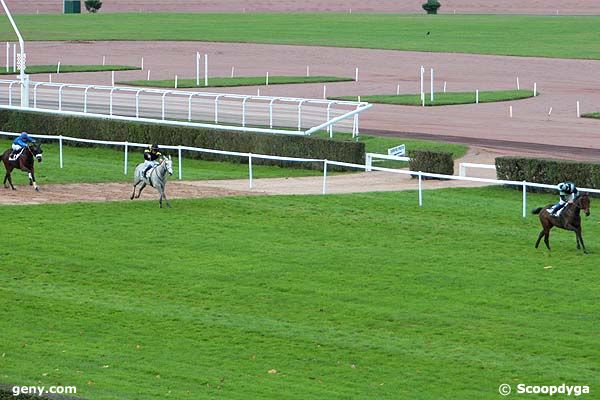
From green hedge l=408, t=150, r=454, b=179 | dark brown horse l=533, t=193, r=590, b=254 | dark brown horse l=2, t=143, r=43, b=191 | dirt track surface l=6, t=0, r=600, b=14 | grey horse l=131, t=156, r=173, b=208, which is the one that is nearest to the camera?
dark brown horse l=533, t=193, r=590, b=254

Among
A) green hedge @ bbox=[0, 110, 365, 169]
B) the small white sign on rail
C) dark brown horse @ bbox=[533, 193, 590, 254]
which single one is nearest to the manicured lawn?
green hedge @ bbox=[0, 110, 365, 169]

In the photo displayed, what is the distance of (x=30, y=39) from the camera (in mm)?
84812

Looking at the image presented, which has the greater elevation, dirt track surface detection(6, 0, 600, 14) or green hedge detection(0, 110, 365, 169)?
dirt track surface detection(6, 0, 600, 14)

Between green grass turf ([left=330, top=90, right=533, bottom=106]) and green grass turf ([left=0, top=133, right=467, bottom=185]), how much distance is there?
11362mm

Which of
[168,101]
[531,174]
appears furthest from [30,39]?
[531,174]

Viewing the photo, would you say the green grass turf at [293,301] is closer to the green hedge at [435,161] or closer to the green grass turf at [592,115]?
the green hedge at [435,161]

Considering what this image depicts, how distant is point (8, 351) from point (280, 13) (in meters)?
93.2

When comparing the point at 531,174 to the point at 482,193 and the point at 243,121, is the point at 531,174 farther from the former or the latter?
the point at 243,121

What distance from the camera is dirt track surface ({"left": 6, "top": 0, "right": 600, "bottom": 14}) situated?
107m

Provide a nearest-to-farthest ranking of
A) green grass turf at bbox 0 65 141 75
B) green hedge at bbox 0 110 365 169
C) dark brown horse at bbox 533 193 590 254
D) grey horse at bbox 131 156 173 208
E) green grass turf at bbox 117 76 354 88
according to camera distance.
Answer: dark brown horse at bbox 533 193 590 254, grey horse at bbox 131 156 173 208, green hedge at bbox 0 110 365 169, green grass turf at bbox 117 76 354 88, green grass turf at bbox 0 65 141 75

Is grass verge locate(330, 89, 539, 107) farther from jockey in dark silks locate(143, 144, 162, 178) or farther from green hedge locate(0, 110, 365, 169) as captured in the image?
jockey in dark silks locate(143, 144, 162, 178)

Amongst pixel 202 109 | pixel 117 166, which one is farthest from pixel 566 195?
pixel 202 109

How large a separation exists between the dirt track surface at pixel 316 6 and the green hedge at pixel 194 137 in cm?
6684

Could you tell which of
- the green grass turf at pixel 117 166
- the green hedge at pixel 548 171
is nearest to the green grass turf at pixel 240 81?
the green grass turf at pixel 117 166
